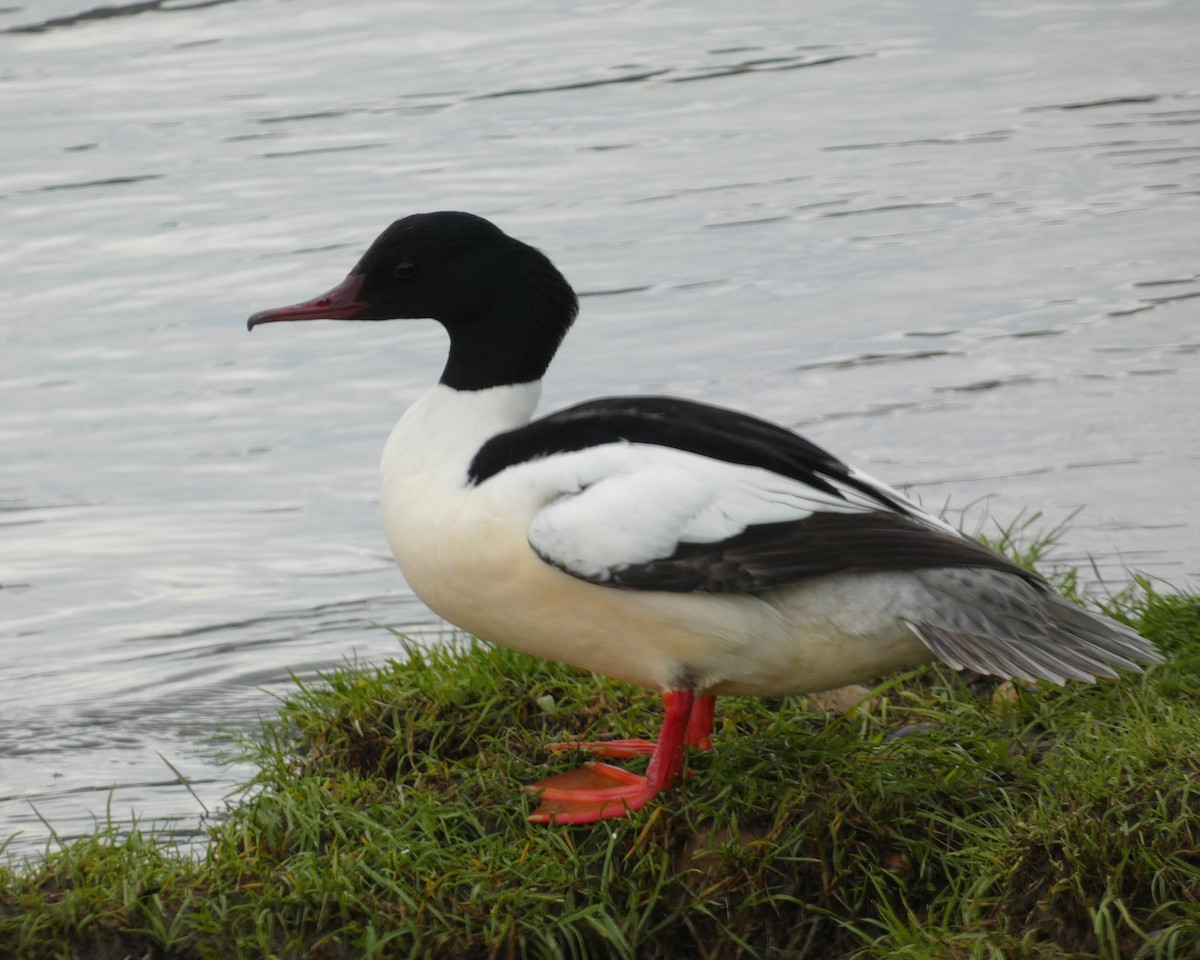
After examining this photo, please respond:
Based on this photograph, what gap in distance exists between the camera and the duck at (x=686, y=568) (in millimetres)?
3586

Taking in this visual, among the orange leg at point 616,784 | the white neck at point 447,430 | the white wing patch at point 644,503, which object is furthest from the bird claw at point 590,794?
the white neck at point 447,430

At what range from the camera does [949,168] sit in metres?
9.85

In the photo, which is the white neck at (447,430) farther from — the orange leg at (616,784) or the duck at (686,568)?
the orange leg at (616,784)

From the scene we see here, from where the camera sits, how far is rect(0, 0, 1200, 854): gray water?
5879 millimetres

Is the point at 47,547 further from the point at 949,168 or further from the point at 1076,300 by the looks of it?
the point at 949,168

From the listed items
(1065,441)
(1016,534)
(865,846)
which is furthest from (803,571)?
(1065,441)

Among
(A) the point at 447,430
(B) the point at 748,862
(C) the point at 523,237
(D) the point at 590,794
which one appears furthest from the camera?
(C) the point at 523,237

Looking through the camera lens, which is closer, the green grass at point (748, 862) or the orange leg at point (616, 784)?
the green grass at point (748, 862)

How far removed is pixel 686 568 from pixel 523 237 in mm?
5512

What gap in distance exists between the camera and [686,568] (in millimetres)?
3590

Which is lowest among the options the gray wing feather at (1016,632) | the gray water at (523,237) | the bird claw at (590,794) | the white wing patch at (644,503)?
the gray water at (523,237)

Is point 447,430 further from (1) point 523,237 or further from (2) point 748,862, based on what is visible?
(1) point 523,237

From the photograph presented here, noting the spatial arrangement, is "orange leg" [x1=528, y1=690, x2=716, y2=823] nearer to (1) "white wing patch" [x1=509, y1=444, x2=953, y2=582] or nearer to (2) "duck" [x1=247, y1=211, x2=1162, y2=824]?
(2) "duck" [x1=247, y1=211, x2=1162, y2=824]

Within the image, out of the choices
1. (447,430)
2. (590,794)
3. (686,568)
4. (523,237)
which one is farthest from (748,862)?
(523,237)
